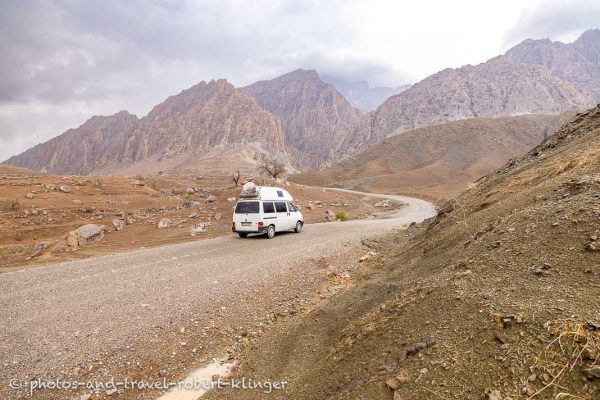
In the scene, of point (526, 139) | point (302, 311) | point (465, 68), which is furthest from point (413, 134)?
point (302, 311)

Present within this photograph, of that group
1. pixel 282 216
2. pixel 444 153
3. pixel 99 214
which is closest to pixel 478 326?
pixel 282 216

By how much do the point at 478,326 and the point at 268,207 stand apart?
14.6 meters

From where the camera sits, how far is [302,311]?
28.0 ft

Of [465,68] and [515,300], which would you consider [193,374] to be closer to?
[515,300]

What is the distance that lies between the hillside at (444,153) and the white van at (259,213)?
216 feet

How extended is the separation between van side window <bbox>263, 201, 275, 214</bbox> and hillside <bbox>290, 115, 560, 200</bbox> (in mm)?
66191

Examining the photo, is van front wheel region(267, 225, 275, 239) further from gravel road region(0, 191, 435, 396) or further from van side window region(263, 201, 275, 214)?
gravel road region(0, 191, 435, 396)

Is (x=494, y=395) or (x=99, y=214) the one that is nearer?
(x=494, y=395)

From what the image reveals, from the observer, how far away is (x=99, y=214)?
2886 centimetres

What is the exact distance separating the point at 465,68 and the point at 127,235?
646 feet

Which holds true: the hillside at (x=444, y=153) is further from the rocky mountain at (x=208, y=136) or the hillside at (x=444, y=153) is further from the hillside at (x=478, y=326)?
the hillside at (x=478, y=326)

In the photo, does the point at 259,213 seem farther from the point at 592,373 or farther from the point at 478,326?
the point at 592,373

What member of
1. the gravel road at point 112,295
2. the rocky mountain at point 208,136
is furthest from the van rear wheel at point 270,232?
the rocky mountain at point 208,136

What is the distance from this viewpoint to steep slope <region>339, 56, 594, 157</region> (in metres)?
158
